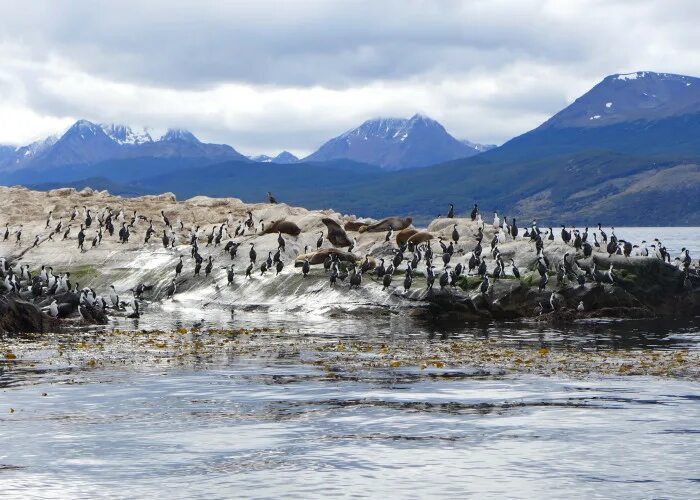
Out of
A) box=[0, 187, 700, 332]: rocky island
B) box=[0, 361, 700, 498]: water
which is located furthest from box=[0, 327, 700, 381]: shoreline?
box=[0, 187, 700, 332]: rocky island

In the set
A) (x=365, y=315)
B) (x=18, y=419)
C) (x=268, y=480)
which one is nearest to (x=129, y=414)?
Result: (x=18, y=419)

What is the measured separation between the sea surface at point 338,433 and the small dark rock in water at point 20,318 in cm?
938

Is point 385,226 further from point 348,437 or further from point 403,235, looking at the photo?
point 348,437

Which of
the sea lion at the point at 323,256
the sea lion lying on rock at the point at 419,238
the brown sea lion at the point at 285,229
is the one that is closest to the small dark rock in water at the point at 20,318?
the sea lion at the point at 323,256

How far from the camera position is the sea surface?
1609cm

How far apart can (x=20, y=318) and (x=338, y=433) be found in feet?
73.9

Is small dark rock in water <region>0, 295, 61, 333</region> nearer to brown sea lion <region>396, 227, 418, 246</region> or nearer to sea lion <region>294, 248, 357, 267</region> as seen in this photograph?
sea lion <region>294, 248, 357, 267</region>

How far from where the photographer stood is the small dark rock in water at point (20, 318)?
124 feet

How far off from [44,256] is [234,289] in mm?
19245

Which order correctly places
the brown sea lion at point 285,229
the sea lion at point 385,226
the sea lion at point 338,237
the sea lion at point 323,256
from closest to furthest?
the sea lion at point 323,256 < the sea lion at point 338,237 < the brown sea lion at point 285,229 < the sea lion at point 385,226

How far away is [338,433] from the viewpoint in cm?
1978

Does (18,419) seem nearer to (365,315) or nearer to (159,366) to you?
(159,366)

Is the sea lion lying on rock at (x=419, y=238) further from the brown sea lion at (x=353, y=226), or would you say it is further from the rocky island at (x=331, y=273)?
the brown sea lion at (x=353, y=226)

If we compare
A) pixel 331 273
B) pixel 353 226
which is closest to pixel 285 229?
Answer: pixel 353 226
